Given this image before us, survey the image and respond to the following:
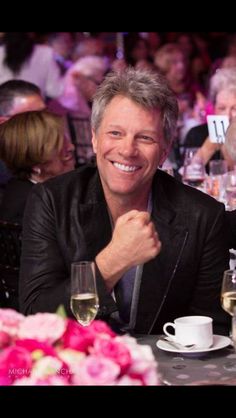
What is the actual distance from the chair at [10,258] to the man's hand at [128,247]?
1.05 meters

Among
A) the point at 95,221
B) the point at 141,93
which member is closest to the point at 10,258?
the point at 95,221

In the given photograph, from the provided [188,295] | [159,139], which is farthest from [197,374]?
[159,139]

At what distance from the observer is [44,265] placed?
230 centimetres

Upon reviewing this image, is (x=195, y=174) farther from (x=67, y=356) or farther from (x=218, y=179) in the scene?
(x=67, y=356)

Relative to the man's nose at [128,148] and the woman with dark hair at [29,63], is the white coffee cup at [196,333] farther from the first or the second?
the woman with dark hair at [29,63]

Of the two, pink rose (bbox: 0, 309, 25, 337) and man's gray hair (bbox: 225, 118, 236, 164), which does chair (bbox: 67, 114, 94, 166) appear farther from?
pink rose (bbox: 0, 309, 25, 337)

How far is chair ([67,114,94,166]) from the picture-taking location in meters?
7.21

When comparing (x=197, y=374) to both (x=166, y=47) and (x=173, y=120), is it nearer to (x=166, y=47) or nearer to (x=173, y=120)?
(x=173, y=120)

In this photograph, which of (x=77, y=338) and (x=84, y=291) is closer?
(x=77, y=338)

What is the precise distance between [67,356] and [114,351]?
8 cm

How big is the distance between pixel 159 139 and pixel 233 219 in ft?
1.84

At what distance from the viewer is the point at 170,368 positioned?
5.76 feet

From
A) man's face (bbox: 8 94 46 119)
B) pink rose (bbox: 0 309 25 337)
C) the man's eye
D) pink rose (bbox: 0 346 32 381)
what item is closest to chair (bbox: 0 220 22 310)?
the man's eye

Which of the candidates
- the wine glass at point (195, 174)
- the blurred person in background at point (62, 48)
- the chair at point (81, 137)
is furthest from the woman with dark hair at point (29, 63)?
the wine glass at point (195, 174)
